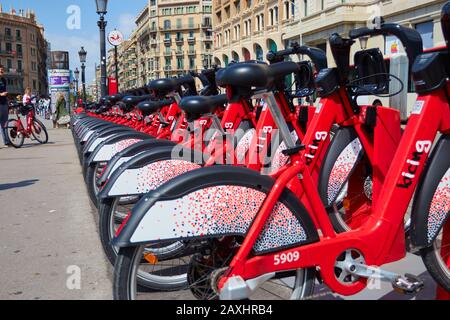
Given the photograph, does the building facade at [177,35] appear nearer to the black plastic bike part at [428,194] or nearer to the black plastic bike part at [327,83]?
the black plastic bike part at [327,83]

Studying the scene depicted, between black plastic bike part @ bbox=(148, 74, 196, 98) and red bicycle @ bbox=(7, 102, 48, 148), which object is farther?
red bicycle @ bbox=(7, 102, 48, 148)

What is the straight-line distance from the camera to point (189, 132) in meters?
4.42

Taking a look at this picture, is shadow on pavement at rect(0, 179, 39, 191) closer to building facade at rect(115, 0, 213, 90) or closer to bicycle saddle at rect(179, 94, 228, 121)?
bicycle saddle at rect(179, 94, 228, 121)

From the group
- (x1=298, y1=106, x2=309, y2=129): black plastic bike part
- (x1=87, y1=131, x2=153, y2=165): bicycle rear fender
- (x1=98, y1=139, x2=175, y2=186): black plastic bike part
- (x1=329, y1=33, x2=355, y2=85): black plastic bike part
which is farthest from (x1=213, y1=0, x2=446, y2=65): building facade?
(x1=98, y1=139, x2=175, y2=186): black plastic bike part

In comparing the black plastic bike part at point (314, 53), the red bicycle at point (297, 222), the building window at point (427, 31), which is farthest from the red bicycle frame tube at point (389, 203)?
the building window at point (427, 31)

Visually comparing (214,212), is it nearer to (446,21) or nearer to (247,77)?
(247,77)

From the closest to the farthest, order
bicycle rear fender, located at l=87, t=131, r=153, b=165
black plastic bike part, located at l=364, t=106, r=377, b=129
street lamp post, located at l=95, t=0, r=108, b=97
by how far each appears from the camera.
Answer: black plastic bike part, located at l=364, t=106, r=377, b=129
bicycle rear fender, located at l=87, t=131, r=153, b=165
street lamp post, located at l=95, t=0, r=108, b=97

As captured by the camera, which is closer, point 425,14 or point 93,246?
point 93,246

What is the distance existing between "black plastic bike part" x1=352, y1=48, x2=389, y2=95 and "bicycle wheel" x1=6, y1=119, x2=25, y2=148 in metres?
10.5

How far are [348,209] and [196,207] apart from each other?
2.00m

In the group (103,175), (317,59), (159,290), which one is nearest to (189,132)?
(103,175)

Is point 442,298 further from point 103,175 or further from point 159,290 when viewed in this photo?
point 103,175

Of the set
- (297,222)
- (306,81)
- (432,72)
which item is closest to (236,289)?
(297,222)

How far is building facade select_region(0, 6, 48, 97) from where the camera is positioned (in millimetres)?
89812
